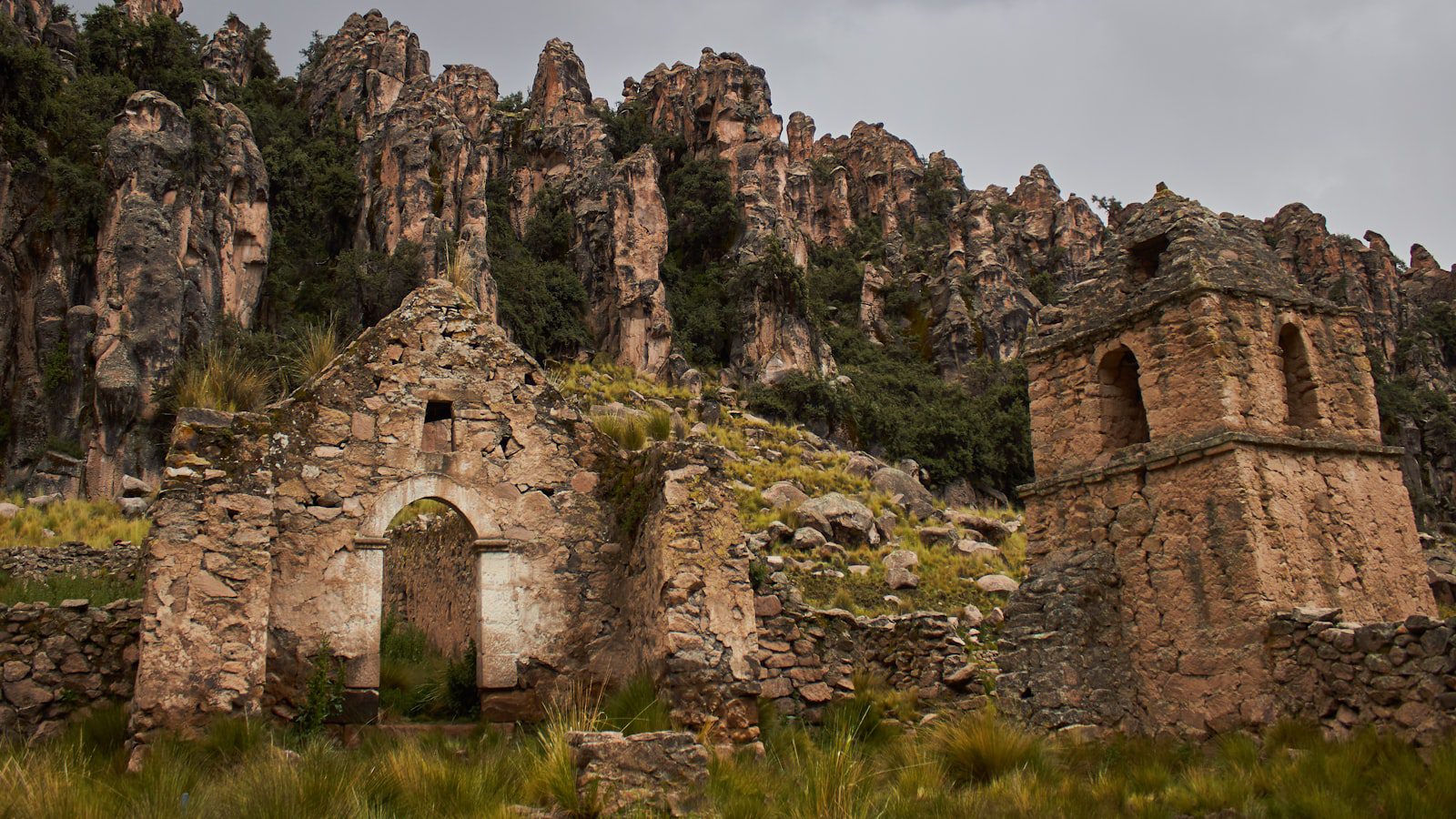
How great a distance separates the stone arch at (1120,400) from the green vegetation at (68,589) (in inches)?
390

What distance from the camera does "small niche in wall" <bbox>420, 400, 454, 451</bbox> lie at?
1003cm

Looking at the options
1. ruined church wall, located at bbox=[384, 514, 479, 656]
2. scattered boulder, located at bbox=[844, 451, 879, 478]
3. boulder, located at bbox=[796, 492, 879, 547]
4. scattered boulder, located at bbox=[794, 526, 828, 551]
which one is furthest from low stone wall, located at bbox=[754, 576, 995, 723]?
scattered boulder, located at bbox=[844, 451, 879, 478]

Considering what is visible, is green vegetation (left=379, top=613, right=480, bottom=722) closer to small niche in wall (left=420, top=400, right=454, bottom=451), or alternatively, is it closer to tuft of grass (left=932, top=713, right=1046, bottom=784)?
small niche in wall (left=420, top=400, right=454, bottom=451)

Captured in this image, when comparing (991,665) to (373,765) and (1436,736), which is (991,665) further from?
(373,765)

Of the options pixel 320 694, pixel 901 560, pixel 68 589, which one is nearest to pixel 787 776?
pixel 320 694

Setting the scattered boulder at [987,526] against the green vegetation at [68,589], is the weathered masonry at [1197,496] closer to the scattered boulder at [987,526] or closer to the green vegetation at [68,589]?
→ the green vegetation at [68,589]

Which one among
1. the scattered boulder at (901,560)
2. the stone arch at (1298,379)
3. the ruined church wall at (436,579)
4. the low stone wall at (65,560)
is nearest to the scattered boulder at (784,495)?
the scattered boulder at (901,560)

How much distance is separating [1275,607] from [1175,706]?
1268mm

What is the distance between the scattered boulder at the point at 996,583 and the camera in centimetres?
2025

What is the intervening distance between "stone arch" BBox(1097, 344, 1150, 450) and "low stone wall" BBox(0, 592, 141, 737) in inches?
366

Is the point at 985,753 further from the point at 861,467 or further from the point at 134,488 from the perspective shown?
the point at 134,488

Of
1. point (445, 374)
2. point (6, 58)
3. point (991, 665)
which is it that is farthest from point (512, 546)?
point (6, 58)

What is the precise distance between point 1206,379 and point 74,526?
20237 mm

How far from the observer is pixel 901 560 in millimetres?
21656
